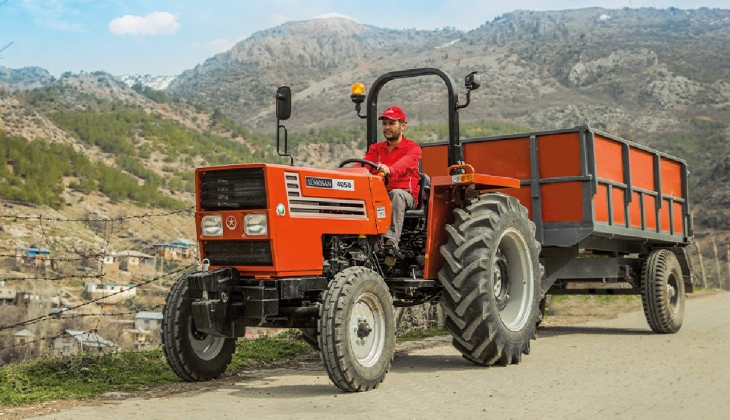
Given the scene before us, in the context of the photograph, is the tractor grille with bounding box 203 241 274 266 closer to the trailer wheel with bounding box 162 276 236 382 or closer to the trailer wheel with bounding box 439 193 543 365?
the trailer wheel with bounding box 162 276 236 382

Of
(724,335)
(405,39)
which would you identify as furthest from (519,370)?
(405,39)

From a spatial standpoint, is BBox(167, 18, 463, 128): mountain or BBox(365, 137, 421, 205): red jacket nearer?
BBox(365, 137, 421, 205): red jacket

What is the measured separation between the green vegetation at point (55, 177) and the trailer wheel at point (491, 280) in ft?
127

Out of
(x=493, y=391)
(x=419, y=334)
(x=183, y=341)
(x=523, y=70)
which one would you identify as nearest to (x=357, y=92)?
(x=183, y=341)

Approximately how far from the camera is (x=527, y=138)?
33.7 feet

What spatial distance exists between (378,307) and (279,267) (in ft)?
3.17

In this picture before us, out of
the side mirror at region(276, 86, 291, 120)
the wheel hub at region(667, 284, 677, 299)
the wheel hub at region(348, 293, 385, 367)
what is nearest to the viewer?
the wheel hub at region(348, 293, 385, 367)

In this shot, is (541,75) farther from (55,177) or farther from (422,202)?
(422,202)

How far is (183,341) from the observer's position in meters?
7.00

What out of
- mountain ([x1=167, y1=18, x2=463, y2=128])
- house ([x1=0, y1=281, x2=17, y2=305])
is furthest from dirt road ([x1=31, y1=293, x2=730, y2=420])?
mountain ([x1=167, y1=18, x2=463, y2=128])

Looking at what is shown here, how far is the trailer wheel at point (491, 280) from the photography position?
768cm

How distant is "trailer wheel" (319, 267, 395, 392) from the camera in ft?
20.9

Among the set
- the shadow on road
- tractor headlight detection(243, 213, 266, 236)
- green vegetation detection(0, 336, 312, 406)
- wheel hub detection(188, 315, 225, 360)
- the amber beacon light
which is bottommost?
the shadow on road

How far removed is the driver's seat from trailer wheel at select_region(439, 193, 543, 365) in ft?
1.11
